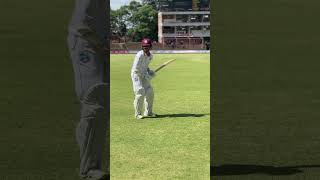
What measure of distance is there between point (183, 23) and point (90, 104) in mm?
74130

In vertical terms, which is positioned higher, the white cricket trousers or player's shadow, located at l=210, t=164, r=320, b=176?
the white cricket trousers

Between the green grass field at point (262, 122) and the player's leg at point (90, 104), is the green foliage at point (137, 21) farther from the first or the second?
the player's leg at point (90, 104)

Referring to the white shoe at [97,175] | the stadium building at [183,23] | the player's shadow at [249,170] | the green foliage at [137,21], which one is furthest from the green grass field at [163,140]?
the green foliage at [137,21]

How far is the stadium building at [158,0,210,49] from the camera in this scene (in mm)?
72625

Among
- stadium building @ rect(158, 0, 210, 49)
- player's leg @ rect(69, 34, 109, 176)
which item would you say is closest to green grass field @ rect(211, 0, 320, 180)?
player's leg @ rect(69, 34, 109, 176)

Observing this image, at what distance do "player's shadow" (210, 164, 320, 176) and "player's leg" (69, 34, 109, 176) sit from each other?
132 cm

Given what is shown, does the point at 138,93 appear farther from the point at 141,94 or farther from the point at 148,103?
the point at 148,103

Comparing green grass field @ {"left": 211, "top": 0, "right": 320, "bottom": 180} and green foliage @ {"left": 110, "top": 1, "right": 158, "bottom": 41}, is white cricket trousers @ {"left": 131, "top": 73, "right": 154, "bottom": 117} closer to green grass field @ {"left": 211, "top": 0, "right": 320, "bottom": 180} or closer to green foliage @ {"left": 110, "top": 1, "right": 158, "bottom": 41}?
green grass field @ {"left": 211, "top": 0, "right": 320, "bottom": 180}

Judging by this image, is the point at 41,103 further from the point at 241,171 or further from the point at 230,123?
the point at 241,171

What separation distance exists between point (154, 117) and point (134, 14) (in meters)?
70.4

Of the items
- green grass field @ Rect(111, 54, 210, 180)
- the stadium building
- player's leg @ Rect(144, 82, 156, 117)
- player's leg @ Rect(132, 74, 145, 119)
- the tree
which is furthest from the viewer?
the tree

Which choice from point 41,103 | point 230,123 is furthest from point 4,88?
point 230,123

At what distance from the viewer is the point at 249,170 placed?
5.36m

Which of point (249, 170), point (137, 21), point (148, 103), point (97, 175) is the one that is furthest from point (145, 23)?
point (97, 175)
